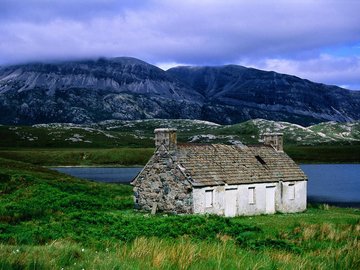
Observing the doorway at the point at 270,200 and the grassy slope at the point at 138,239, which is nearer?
the grassy slope at the point at 138,239

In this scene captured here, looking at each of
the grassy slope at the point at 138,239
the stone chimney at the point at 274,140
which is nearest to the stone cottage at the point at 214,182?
the grassy slope at the point at 138,239

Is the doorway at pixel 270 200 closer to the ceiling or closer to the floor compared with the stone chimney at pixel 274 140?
closer to the floor

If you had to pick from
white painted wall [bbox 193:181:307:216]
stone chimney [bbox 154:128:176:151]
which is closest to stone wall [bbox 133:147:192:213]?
stone chimney [bbox 154:128:176:151]

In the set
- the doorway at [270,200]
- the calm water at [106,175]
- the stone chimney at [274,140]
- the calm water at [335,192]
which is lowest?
the calm water at [106,175]

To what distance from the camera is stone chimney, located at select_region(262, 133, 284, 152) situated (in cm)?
5413

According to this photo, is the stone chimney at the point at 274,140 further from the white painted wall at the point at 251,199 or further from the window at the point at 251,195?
the window at the point at 251,195

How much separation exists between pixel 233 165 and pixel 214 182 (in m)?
4.68

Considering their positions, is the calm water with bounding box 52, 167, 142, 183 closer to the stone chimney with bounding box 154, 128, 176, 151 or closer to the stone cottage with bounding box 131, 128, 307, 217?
Result: the stone cottage with bounding box 131, 128, 307, 217

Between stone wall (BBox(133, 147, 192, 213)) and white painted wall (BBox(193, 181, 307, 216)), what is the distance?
1.18m

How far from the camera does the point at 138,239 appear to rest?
1205 centimetres

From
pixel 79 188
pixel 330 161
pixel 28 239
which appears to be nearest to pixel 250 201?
pixel 79 188

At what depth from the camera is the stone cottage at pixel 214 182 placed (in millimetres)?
41156

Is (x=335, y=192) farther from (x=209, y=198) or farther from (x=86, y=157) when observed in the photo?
Result: (x=86, y=157)

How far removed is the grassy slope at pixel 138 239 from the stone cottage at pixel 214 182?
3265 mm
